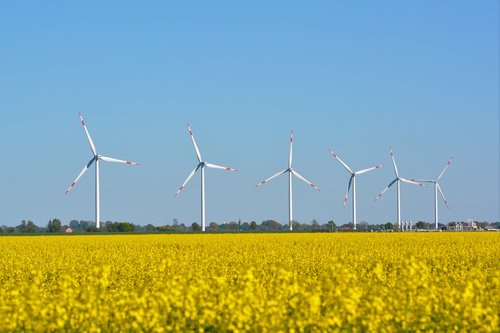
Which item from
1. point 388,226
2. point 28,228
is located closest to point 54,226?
point 28,228

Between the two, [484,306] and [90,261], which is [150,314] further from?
[90,261]

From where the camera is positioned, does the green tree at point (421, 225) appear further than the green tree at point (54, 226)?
Yes

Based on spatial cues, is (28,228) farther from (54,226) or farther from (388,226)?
(388,226)

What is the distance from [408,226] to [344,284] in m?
125

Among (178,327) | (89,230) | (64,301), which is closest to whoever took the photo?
(178,327)

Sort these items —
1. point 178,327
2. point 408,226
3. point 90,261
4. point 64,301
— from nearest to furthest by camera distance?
point 178,327 → point 64,301 → point 90,261 → point 408,226

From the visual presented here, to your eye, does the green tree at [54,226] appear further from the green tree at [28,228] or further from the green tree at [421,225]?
the green tree at [421,225]

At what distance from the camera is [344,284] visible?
47.7ft

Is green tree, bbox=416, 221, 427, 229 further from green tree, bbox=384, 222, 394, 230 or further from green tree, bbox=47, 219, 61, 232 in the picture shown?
green tree, bbox=47, 219, 61, 232

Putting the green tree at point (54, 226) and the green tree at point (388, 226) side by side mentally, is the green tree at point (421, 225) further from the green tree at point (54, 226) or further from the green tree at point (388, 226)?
the green tree at point (54, 226)

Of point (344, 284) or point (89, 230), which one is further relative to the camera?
point (89, 230)

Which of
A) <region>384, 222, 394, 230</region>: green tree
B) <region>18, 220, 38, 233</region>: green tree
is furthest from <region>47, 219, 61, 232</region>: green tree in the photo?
<region>384, 222, 394, 230</region>: green tree

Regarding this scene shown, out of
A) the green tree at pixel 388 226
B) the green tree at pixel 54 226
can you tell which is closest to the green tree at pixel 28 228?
the green tree at pixel 54 226

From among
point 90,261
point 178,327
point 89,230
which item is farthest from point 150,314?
point 89,230
